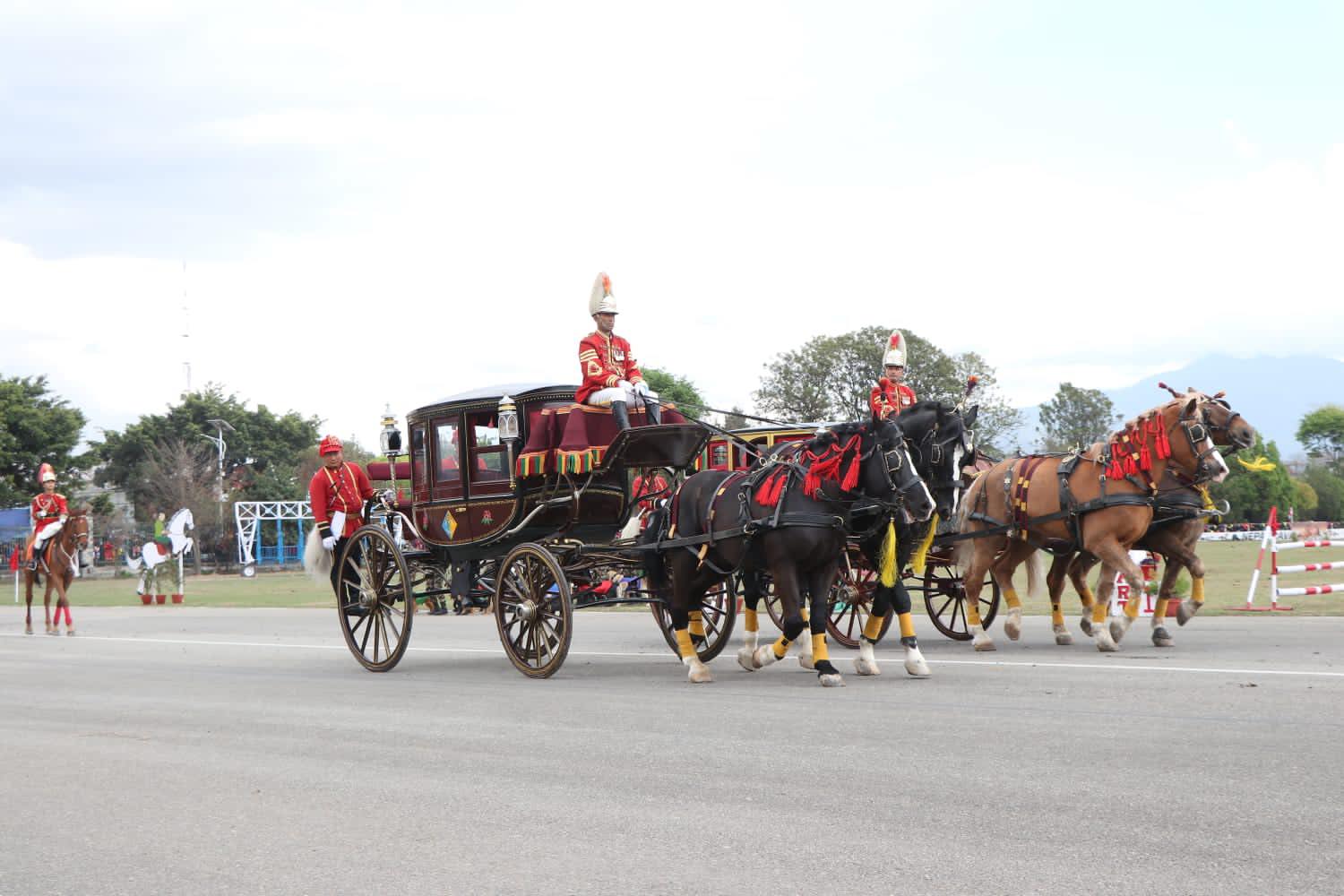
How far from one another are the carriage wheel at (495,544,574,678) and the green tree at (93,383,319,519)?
6984 centimetres

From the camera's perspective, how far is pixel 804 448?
1155 cm

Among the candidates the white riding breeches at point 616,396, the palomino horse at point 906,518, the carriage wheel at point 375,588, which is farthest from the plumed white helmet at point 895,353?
the carriage wheel at point 375,588

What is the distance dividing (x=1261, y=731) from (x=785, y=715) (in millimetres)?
2969

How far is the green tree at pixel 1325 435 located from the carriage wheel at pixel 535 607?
129 m

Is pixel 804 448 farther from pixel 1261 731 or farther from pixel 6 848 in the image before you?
pixel 6 848

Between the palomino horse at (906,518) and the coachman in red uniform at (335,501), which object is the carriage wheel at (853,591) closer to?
Result: the palomino horse at (906,518)

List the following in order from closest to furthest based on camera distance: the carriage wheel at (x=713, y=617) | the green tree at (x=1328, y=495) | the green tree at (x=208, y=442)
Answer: the carriage wheel at (x=713, y=617)
the green tree at (x=208, y=442)
the green tree at (x=1328, y=495)

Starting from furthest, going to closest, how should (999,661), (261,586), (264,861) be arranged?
(261,586) < (999,661) < (264,861)

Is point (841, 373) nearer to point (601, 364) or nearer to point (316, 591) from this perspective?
point (316, 591)

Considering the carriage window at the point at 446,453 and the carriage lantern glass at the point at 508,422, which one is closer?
the carriage lantern glass at the point at 508,422

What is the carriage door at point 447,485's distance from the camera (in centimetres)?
1320

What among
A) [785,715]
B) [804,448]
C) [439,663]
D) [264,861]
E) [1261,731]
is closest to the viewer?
[264,861]

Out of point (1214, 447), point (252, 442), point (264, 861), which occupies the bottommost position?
point (264, 861)

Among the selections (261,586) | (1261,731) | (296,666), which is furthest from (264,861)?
(261,586)
